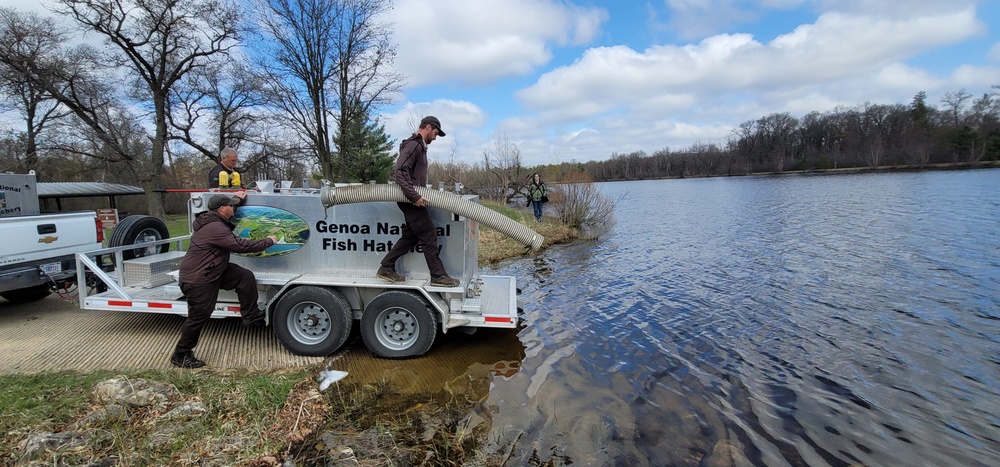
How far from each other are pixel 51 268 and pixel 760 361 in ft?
30.1

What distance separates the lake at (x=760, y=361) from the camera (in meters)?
3.84

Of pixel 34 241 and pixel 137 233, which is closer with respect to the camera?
pixel 34 241

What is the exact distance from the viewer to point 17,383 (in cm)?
397

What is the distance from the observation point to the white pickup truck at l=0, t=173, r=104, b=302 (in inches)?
221

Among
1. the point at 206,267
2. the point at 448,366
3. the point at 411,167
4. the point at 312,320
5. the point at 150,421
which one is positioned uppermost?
the point at 411,167

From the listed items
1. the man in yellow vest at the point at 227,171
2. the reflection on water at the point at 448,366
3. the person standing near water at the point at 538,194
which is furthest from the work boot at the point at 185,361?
the person standing near water at the point at 538,194

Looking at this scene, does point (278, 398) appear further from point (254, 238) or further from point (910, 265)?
point (910, 265)

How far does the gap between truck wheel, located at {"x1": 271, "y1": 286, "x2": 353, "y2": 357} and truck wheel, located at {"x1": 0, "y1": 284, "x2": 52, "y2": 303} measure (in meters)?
4.68

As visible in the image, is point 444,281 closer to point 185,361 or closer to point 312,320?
point 312,320

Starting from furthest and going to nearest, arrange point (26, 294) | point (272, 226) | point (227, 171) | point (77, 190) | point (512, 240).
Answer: point (512, 240), point (77, 190), point (26, 294), point (227, 171), point (272, 226)

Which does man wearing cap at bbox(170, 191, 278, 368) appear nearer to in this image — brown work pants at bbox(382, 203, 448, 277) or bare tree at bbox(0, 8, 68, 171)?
brown work pants at bbox(382, 203, 448, 277)

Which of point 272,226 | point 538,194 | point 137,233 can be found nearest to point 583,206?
point 538,194

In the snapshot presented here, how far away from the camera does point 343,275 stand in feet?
17.5

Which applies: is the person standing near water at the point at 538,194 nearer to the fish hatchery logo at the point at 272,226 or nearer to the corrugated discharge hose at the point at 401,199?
the corrugated discharge hose at the point at 401,199
